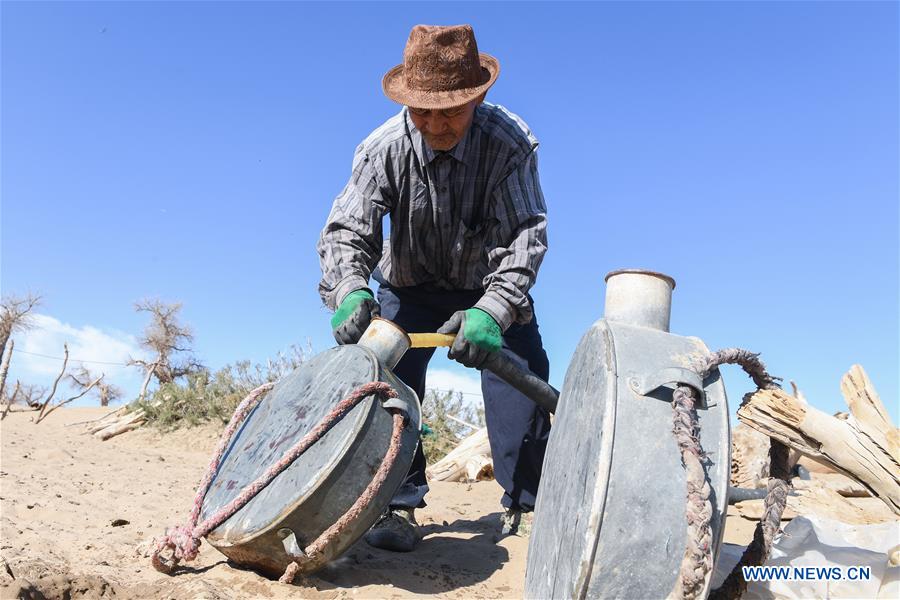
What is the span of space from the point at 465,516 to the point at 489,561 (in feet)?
3.51

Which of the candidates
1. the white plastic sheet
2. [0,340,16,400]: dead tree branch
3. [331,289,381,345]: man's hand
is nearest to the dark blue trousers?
[331,289,381,345]: man's hand

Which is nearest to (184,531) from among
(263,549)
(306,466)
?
(263,549)

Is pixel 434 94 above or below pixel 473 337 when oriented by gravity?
above

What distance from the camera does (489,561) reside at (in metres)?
3.05

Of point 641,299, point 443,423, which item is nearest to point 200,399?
point 443,423

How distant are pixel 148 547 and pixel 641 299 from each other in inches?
78.1

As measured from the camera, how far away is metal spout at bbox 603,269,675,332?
6.65ft

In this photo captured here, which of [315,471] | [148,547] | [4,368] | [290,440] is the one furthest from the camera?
[4,368]

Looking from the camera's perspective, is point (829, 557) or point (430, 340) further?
point (430, 340)

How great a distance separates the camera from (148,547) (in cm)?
266

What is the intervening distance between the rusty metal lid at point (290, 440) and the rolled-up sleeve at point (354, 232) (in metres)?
0.48

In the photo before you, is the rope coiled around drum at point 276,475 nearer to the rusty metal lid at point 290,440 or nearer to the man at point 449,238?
the rusty metal lid at point 290,440

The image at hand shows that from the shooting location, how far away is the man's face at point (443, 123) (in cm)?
297

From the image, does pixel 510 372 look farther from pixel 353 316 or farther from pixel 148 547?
pixel 148 547
